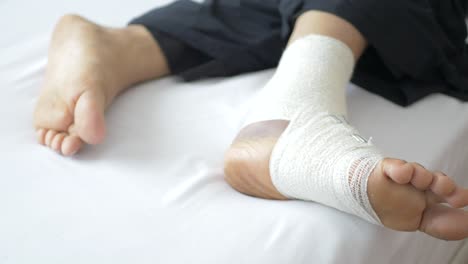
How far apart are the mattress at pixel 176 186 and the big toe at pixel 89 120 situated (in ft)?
0.10

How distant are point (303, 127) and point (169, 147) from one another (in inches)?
7.4

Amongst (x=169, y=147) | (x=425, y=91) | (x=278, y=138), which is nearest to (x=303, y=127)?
(x=278, y=138)

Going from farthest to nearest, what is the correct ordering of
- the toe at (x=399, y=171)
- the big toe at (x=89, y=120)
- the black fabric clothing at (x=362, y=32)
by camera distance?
the black fabric clothing at (x=362, y=32)
the big toe at (x=89, y=120)
the toe at (x=399, y=171)

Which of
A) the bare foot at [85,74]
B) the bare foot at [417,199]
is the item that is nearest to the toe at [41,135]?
the bare foot at [85,74]

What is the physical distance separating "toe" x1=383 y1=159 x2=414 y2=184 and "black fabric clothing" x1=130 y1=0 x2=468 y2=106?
31cm

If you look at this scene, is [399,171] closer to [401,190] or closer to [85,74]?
[401,190]

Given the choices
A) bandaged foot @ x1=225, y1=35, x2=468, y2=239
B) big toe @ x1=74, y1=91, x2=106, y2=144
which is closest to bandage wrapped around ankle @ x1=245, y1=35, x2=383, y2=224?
bandaged foot @ x1=225, y1=35, x2=468, y2=239

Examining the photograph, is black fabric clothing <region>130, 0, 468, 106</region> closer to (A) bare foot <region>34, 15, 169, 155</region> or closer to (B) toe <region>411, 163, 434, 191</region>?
(A) bare foot <region>34, 15, 169, 155</region>

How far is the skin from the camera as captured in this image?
543 millimetres

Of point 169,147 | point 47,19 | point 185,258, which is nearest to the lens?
point 185,258

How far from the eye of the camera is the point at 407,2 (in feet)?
2.67

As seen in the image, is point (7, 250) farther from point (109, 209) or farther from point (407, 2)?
point (407, 2)

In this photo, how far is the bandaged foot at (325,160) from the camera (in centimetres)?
54

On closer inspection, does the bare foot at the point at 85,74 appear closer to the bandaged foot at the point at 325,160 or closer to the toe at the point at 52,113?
the toe at the point at 52,113
